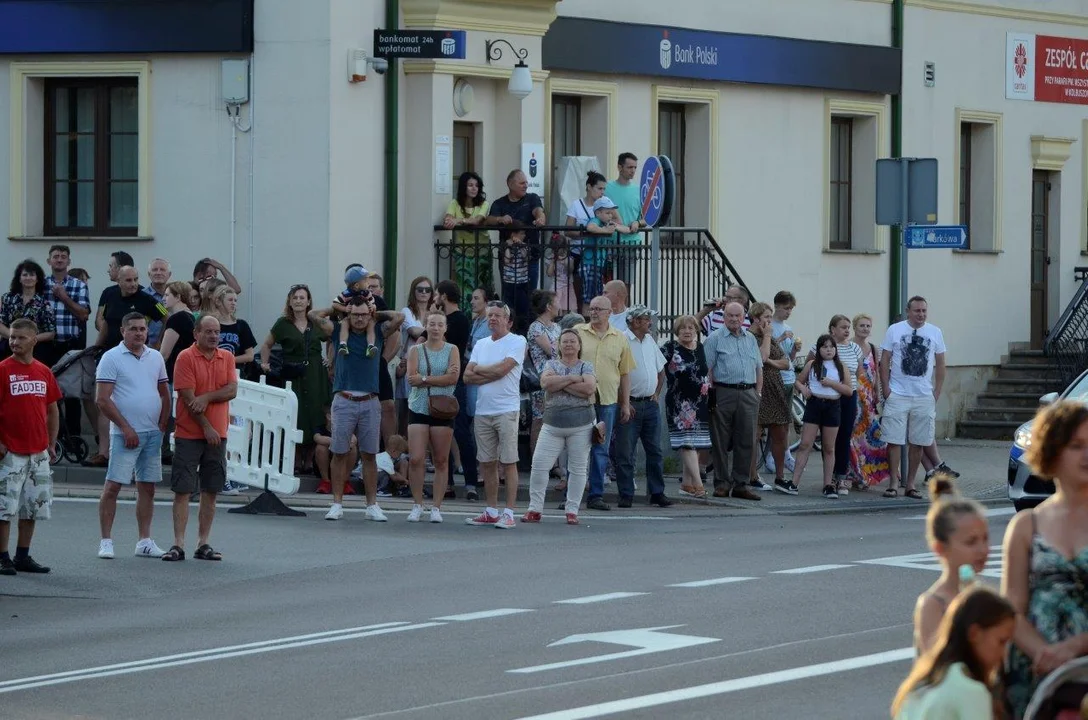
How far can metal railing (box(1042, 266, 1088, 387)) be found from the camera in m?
29.5

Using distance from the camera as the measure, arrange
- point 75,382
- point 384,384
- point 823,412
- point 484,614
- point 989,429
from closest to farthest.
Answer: point 484,614, point 384,384, point 75,382, point 823,412, point 989,429

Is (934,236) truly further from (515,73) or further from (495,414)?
(495,414)

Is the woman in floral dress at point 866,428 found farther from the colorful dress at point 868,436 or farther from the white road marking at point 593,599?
the white road marking at point 593,599

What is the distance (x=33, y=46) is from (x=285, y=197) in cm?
331

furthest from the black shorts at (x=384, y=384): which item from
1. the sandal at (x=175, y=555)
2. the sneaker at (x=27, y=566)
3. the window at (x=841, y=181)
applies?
the window at (x=841, y=181)

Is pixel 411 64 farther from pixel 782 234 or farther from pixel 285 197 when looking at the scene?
pixel 782 234

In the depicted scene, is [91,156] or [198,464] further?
[91,156]

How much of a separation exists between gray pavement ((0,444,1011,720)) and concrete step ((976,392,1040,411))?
1190 centimetres

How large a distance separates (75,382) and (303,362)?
90.3 inches

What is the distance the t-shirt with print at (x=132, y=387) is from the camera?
1535cm

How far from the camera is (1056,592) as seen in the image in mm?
6781

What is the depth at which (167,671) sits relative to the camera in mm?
10688

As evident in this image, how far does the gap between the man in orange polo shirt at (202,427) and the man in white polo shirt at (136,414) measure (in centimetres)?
17

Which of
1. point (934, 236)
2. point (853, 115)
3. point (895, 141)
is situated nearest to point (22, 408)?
point (934, 236)
